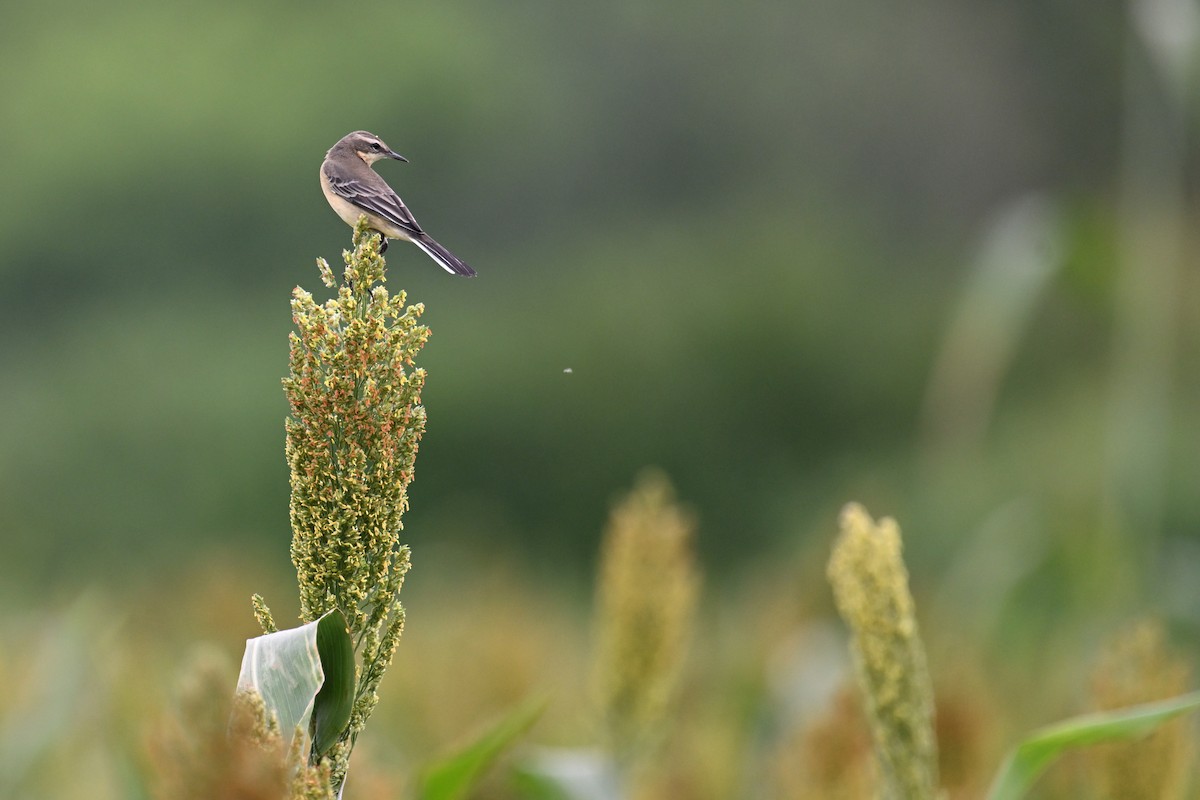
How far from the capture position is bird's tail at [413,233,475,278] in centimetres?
122

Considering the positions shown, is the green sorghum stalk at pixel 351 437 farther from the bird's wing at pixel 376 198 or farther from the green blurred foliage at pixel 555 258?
the green blurred foliage at pixel 555 258

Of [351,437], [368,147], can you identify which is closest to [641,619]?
[368,147]

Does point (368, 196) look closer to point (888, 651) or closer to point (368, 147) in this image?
point (368, 147)

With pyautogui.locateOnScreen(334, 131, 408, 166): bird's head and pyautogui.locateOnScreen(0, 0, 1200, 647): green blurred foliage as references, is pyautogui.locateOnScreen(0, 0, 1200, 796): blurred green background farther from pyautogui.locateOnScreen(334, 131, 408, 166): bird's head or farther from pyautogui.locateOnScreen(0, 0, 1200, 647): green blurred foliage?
pyautogui.locateOnScreen(334, 131, 408, 166): bird's head

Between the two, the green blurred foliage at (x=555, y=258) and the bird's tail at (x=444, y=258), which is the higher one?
the green blurred foliage at (x=555, y=258)

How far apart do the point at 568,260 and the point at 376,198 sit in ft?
29.1

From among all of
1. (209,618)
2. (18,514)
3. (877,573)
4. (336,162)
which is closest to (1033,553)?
(209,618)

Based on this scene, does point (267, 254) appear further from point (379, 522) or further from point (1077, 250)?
point (379, 522)

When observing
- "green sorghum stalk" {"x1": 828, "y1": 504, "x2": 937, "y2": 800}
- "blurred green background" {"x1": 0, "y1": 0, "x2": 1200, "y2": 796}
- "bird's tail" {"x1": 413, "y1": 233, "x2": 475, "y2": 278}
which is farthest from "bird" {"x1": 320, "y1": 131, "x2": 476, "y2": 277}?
"blurred green background" {"x1": 0, "y1": 0, "x2": 1200, "y2": 796}

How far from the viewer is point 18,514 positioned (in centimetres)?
845

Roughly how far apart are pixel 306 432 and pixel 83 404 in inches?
342

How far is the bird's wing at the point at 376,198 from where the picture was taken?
1357mm

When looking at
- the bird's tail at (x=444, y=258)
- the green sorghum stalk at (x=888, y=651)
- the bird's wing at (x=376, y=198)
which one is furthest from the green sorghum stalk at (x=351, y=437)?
the green sorghum stalk at (x=888, y=651)

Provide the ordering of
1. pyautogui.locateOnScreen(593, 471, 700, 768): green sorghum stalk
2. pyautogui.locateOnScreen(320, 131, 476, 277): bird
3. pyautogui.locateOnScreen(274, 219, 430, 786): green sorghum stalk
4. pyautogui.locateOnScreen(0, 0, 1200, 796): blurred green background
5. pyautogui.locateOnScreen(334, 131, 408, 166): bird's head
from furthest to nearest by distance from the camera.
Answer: pyautogui.locateOnScreen(0, 0, 1200, 796): blurred green background < pyautogui.locateOnScreen(593, 471, 700, 768): green sorghum stalk < pyautogui.locateOnScreen(334, 131, 408, 166): bird's head < pyautogui.locateOnScreen(320, 131, 476, 277): bird < pyautogui.locateOnScreen(274, 219, 430, 786): green sorghum stalk
